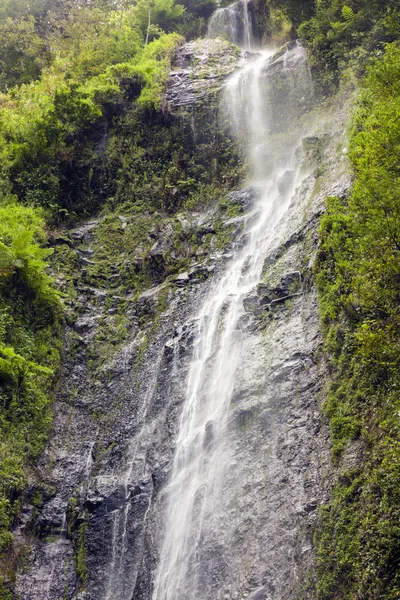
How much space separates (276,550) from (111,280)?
11.7 meters

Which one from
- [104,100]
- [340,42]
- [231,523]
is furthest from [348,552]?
[104,100]

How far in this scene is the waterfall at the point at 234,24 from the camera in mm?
30609

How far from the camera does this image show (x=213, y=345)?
570 inches

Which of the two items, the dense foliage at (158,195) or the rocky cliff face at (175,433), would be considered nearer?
the dense foliage at (158,195)

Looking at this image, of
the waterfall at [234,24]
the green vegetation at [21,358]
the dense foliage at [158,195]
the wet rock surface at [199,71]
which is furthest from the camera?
the waterfall at [234,24]

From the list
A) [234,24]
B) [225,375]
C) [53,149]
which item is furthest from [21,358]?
[234,24]

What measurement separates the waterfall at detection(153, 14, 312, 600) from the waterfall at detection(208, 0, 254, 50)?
841cm

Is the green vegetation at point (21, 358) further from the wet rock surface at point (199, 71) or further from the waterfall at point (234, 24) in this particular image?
the waterfall at point (234, 24)

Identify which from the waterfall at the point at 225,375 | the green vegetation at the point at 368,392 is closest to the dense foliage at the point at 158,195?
the green vegetation at the point at 368,392

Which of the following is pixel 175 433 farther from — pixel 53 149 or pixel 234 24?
pixel 234 24

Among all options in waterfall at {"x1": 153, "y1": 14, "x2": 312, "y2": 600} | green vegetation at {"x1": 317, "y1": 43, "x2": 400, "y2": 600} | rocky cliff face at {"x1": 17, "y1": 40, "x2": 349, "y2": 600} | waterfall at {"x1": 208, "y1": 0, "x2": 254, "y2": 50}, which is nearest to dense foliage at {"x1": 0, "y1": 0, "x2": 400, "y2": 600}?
green vegetation at {"x1": 317, "y1": 43, "x2": 400, "y2": 600}

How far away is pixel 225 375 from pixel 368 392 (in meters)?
4.40

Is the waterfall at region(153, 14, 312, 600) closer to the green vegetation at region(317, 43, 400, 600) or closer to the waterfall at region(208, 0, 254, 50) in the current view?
the green vegetation at region(317, 43, 400, 600)

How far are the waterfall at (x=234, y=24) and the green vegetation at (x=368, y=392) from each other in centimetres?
2177
